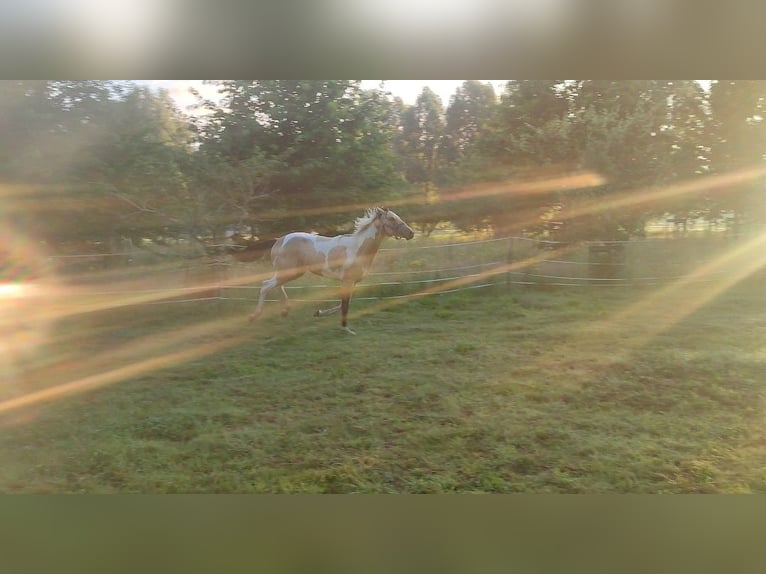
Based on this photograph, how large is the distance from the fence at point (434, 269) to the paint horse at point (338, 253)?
0.05 meters

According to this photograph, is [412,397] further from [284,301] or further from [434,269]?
→ [284,301]

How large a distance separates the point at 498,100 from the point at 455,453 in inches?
63.5

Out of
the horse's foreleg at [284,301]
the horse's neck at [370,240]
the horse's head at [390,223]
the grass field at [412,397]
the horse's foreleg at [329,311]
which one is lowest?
the grass field at [412,397]

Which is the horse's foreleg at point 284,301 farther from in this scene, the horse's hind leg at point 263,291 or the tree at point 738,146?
the tree at point 738,146

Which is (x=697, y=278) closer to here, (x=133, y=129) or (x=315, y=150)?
(x=315, y=150)

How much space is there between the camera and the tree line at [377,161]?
2.30 meters

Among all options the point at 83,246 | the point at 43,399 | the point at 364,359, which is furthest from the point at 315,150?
the point at 43,399

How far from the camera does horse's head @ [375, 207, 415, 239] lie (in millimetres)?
2395

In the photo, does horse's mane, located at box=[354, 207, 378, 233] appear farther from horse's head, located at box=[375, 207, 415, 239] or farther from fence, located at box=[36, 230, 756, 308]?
fence, located at box=[36, 230, 756, 308]

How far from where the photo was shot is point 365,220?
2400mm

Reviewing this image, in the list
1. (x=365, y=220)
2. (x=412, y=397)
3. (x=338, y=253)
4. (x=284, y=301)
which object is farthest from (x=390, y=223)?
(x=412, y=397)

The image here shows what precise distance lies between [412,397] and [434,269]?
630 mm

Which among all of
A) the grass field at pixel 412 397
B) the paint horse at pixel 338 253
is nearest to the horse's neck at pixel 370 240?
the paint horse at pixel 338 253

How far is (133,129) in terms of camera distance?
233 centimetres
